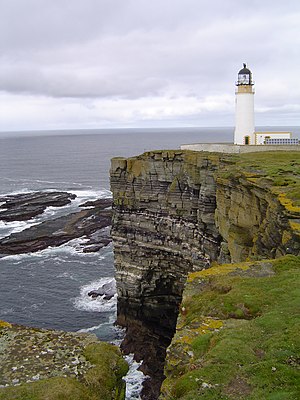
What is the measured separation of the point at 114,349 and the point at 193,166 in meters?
22.6

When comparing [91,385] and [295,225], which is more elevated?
[295,225]

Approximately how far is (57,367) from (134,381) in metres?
19.3

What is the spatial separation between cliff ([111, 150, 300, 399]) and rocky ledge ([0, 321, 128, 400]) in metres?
12.4

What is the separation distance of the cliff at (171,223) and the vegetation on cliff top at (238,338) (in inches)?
362

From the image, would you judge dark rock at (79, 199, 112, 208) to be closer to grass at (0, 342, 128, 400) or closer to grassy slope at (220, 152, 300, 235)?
grassy slope at (220, 152, 300, 235)

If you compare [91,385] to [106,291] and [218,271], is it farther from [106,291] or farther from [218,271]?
[106,291]

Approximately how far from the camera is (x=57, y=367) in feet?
41.7

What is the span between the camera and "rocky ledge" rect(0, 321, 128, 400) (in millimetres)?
A: 11430

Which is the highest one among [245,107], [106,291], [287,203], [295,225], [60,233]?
[245,107]

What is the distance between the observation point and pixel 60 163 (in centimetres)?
15988

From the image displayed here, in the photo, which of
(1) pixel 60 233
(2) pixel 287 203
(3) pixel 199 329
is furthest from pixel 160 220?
(1) pixel 60 233

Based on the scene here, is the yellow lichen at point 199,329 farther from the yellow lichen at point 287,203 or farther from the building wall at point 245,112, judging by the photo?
the building wall at point 245,112

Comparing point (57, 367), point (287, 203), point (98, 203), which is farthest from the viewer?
point (98, 203)

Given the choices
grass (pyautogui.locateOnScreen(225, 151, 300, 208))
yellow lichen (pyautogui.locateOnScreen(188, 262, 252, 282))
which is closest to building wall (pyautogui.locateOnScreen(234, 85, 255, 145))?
grass (pyautogui.locateOnScreen(225, 151, 300, 208))
